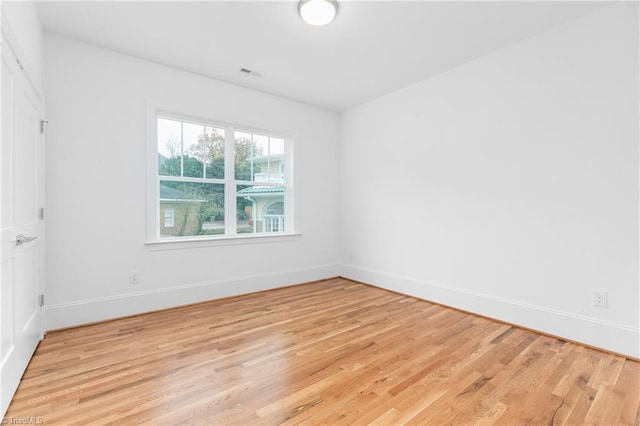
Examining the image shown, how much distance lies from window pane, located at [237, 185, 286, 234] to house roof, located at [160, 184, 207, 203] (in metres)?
0.60

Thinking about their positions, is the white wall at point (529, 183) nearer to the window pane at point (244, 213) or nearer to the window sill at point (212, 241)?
the window sill at point (212, 241)

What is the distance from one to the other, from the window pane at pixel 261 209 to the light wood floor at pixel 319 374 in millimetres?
1435

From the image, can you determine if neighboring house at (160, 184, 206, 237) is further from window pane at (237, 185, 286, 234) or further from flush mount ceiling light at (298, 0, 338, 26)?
flush mount ceiling light at (298, 0, 338, 26)

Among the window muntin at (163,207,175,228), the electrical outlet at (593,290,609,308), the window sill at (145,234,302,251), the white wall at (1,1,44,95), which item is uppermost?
the white wall at (1,1,44,95)

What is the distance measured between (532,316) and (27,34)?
4.74 meters

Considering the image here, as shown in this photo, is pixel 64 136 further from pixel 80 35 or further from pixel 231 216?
pixel 231 216

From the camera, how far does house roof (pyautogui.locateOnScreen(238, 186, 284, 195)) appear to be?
4180 mm

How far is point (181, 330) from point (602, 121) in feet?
13.3

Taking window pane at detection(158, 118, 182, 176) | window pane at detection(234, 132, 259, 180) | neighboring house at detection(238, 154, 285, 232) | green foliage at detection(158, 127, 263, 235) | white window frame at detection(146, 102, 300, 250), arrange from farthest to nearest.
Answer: neighboring house at detection(238, 154, 285, 232)
window pane at detection(234, 132, 259, 180)
green foliage at detection(158, 127, 263, 235)
window pane at detection(158, 118, 182, 176)
white window frame at detection(146, 102, 300, 250)

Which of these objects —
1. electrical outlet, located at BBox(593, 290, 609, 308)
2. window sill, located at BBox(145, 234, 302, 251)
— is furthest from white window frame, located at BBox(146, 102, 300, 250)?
electrical outlet, located at BBox(593, 290, 609, 308)

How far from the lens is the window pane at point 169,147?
350cm

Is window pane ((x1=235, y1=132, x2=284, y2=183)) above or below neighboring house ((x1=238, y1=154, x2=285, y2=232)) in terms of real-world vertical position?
above

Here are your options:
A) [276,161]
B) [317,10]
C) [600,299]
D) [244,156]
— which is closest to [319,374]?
[600,299]

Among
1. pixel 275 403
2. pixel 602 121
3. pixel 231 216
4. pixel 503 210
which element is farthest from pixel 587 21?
pixel 231 216
